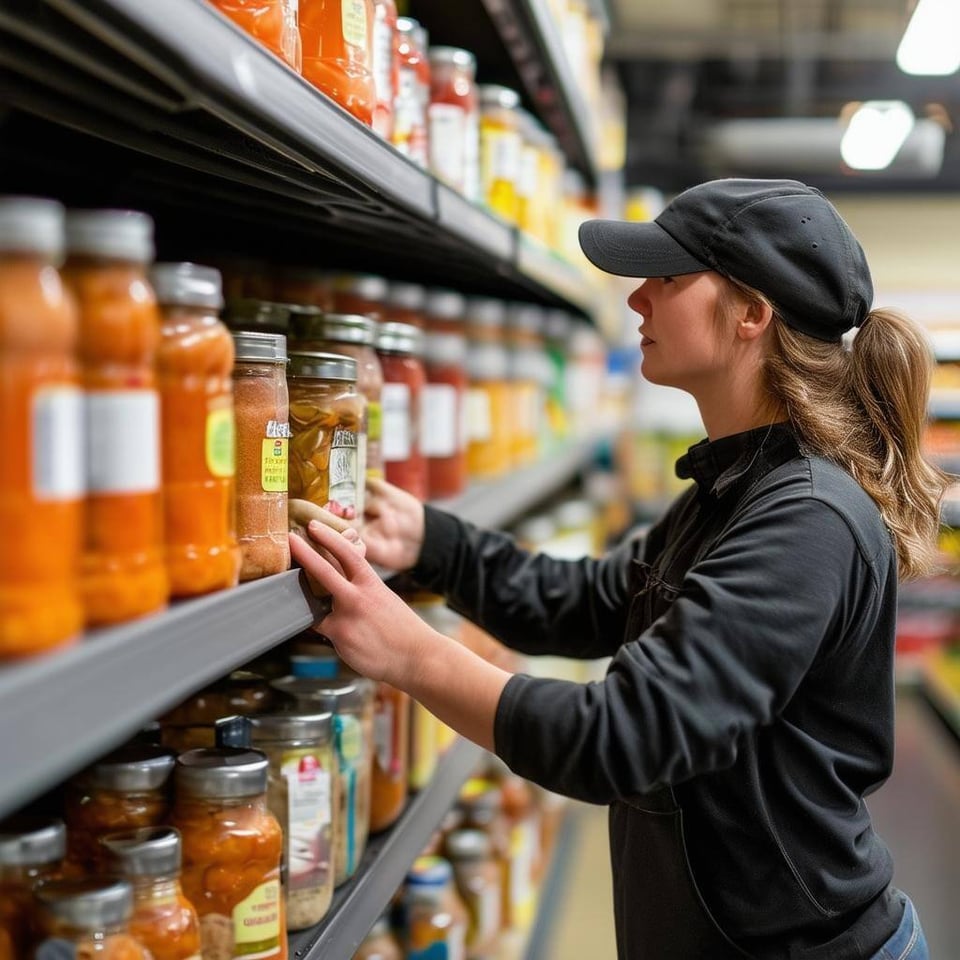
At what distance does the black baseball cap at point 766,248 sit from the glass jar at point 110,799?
32.9 inches

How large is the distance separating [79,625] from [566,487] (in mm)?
4437

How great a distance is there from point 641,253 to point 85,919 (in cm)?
102

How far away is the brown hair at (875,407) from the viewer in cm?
155

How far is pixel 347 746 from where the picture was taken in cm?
160

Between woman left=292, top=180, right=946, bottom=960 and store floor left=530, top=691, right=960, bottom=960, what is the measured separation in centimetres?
195

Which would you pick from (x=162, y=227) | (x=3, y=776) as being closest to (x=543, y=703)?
(x=3, y=776)

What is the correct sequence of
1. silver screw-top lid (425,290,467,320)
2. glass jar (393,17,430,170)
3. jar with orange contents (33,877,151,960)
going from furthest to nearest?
silver screw-top lid (425,290,467,320), glass jar (393,17,430,170), jar with orange contents (33,877,151,960)

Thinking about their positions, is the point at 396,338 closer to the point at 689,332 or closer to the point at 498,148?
the point at 689,332

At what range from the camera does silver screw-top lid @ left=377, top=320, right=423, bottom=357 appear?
5.75ft

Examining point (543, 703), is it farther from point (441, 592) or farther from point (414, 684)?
point (441, 592)

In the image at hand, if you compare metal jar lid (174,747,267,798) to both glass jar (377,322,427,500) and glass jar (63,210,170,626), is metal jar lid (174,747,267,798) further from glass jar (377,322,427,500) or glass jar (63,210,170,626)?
glass jar (377,322,427,500)

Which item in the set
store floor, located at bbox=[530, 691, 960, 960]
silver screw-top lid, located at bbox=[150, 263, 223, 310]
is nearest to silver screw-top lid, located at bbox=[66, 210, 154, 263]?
silver screw-top lid, located at bbox=[150, 263, 223, 310]

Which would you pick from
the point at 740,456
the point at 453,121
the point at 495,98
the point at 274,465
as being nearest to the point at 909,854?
the point at 495,98

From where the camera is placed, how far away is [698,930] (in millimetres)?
1521
